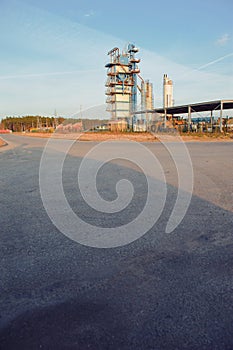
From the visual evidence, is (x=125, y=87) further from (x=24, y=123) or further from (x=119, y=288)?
(x=24, y=123)


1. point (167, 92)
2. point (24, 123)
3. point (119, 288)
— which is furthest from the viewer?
point (24, 123)

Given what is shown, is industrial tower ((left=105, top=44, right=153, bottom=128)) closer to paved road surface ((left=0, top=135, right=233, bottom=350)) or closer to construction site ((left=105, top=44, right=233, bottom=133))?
construction site ((left=105, top=44, right=233, bottom=133))

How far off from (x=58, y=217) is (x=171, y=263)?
2.14 meters

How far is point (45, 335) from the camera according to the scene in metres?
1.79

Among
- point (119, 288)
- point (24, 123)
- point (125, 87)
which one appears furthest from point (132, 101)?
point (24, 123)

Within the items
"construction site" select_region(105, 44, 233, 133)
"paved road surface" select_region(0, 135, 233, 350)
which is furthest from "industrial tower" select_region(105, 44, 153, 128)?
"paved road surface" select_region(0, 135, 233, 350)

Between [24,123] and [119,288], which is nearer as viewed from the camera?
[119,288]

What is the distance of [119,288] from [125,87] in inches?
1796

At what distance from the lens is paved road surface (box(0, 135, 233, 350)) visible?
177 cm

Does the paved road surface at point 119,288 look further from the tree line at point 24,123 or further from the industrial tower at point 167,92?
the tree line at point 24,123

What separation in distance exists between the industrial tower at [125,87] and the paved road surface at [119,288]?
4036cm

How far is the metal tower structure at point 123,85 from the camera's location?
43438 millimetres

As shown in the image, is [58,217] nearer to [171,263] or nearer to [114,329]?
[171,263]

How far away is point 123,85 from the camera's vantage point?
44062mm
